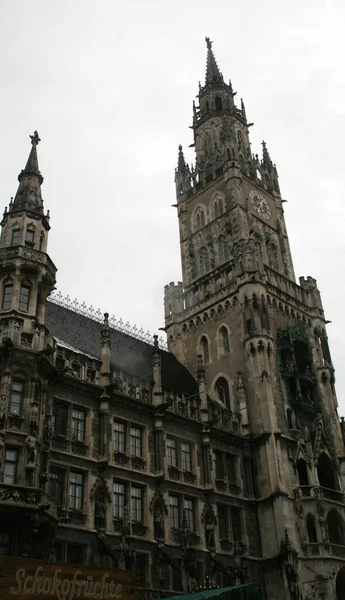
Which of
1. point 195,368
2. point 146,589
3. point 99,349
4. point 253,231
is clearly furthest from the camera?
point 253,231

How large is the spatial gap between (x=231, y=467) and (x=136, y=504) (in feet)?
25.8

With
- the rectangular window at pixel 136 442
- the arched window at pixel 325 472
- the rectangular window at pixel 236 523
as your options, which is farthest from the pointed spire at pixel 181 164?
the rectangular window at pixel 236 523

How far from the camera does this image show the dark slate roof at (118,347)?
38125 millimetres

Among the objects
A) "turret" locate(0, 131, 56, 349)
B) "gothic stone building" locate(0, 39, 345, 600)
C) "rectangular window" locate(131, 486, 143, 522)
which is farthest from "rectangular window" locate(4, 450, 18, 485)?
"rectangular window" locate(131, 486, 143, 522)

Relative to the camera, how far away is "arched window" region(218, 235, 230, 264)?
1882 inches

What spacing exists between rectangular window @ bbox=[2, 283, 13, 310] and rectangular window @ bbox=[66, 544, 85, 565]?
10.9 metres

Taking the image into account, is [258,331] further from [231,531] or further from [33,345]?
[33,345]

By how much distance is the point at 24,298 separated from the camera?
31.2m

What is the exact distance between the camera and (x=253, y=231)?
48.0 m

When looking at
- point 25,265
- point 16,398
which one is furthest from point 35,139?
point 16,398

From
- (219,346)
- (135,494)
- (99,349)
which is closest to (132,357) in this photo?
(99,349)

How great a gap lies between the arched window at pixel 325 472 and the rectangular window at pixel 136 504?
13234 mm

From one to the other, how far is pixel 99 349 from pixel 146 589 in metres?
14.3

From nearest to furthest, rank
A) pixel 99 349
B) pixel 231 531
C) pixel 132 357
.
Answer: pixel 231 531 < pixel 99 349 < pixel 132 357
